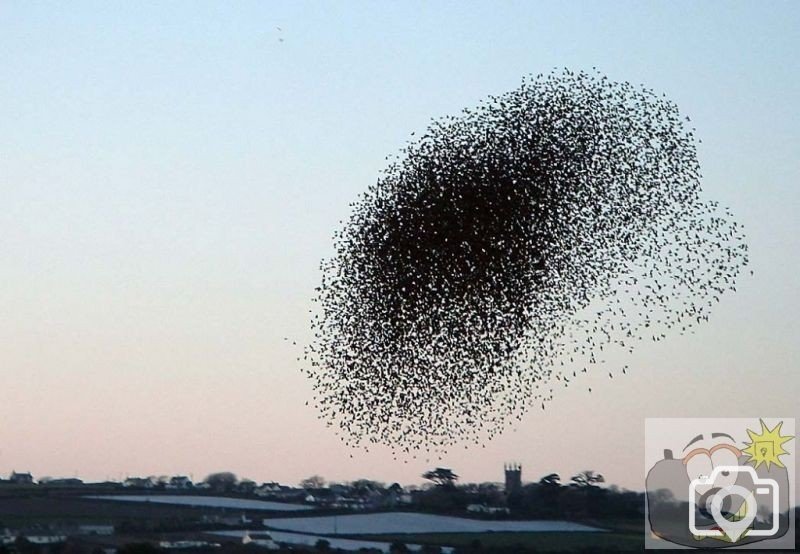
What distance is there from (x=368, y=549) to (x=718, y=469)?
382 inches

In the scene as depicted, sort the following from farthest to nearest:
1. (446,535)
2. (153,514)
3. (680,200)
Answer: (153,514)
(446,535)
(680,200)

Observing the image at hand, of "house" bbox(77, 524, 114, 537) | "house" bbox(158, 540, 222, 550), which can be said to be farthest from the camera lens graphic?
"house" bbox(77, 524, 114, 537)

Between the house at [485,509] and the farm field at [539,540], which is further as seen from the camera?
the house at [485,509]

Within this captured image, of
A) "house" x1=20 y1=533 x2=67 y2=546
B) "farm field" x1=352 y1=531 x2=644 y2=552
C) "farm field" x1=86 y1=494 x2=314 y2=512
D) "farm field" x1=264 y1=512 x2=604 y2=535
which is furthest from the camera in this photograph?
"farm field" x1=86 y1=494 x2=314 y2=512

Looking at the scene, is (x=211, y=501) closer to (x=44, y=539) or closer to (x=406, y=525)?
(x=44, y=539)

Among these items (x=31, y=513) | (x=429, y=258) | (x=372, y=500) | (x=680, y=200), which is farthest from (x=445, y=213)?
(x=31, y=513)

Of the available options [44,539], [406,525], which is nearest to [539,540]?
[406,525]

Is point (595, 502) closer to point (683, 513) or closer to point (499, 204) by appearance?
point (683, 513)

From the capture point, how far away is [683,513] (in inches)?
1547

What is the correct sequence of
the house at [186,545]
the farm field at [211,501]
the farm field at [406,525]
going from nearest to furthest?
the house at [186,545]
the farm field at [406,525]
the farm field at [211,501]

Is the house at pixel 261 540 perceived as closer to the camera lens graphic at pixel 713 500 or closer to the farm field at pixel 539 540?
the farm field at pixel 539 540

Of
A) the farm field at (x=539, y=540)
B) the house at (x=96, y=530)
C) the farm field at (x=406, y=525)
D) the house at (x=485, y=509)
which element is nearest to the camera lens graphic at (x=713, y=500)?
the farm field at (x=539, y=540)

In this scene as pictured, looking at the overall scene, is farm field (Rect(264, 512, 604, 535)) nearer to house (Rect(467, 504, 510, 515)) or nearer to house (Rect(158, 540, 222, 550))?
house (Rect(467, 504, 510, 515))

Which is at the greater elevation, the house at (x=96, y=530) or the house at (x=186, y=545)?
the house at (x=96, y=530)
